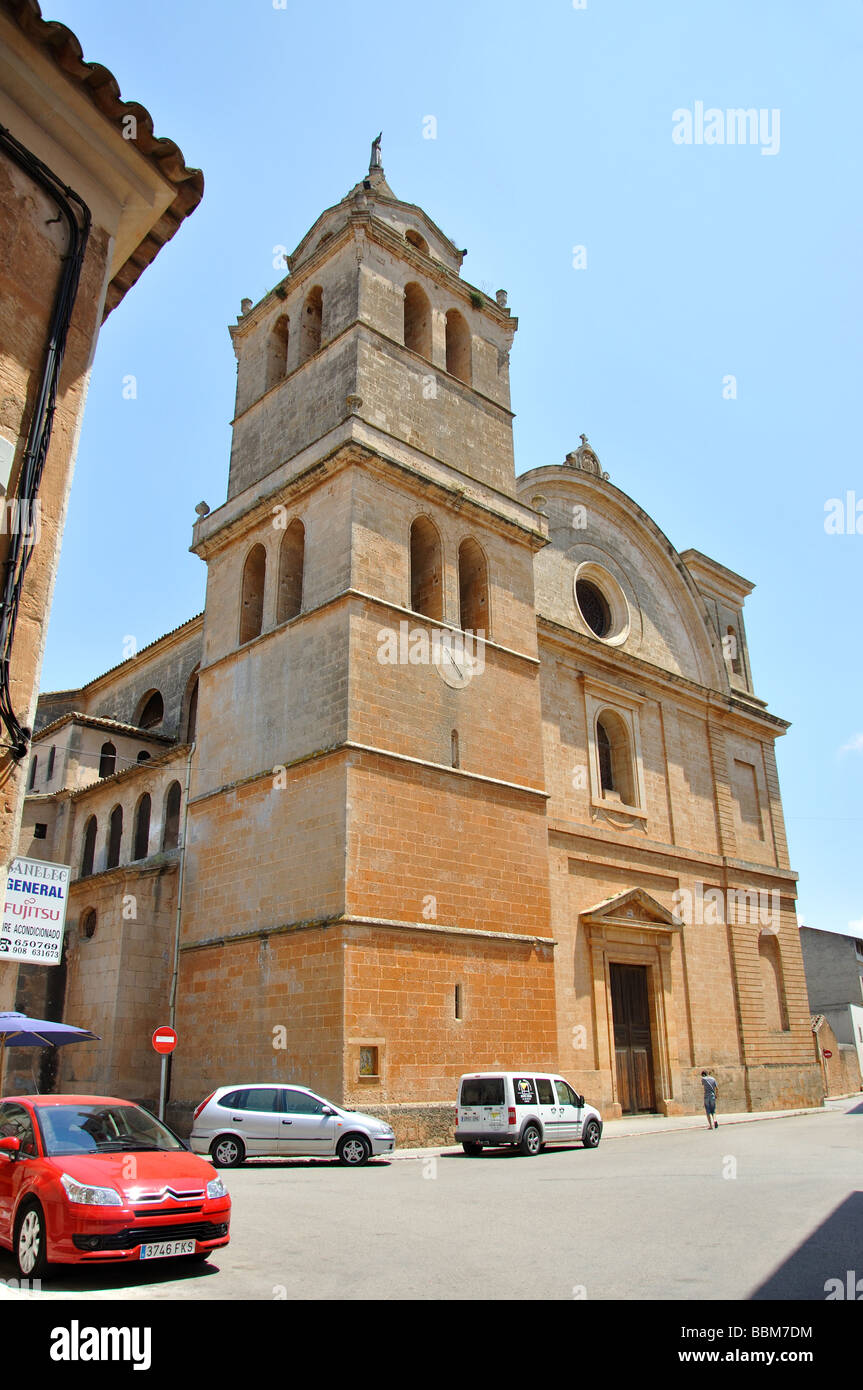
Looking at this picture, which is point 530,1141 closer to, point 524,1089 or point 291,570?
point 524,1089

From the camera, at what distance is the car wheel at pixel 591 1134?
54.7 feet

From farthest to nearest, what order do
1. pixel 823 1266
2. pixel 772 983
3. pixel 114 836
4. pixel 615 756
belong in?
pixel 772 983 < pixel 615 756 < pixel 114 836 < pixel 823 1266

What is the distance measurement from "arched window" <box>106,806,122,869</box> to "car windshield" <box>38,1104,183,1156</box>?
16.8 m

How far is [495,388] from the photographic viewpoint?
2486 centimetres

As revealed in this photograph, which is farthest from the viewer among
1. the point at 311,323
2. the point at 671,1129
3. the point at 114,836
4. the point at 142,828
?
the point at 114,836

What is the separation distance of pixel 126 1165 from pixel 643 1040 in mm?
18588

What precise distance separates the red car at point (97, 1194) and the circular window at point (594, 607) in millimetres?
21647

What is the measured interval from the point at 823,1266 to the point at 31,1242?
546 centimetres

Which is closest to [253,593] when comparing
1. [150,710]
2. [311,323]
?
[311,323]

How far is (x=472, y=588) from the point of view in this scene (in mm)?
22422

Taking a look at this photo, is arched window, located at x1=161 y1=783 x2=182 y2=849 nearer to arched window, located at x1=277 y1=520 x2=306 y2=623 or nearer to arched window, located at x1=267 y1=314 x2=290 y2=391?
arched window, located at x1=277 y1=520 x2=306 y2=623

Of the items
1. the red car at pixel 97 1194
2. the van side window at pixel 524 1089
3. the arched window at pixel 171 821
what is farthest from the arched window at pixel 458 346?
the red car at pixel 97 1194

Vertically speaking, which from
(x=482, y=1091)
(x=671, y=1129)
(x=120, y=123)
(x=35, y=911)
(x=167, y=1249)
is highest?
(x=120, y=123)
